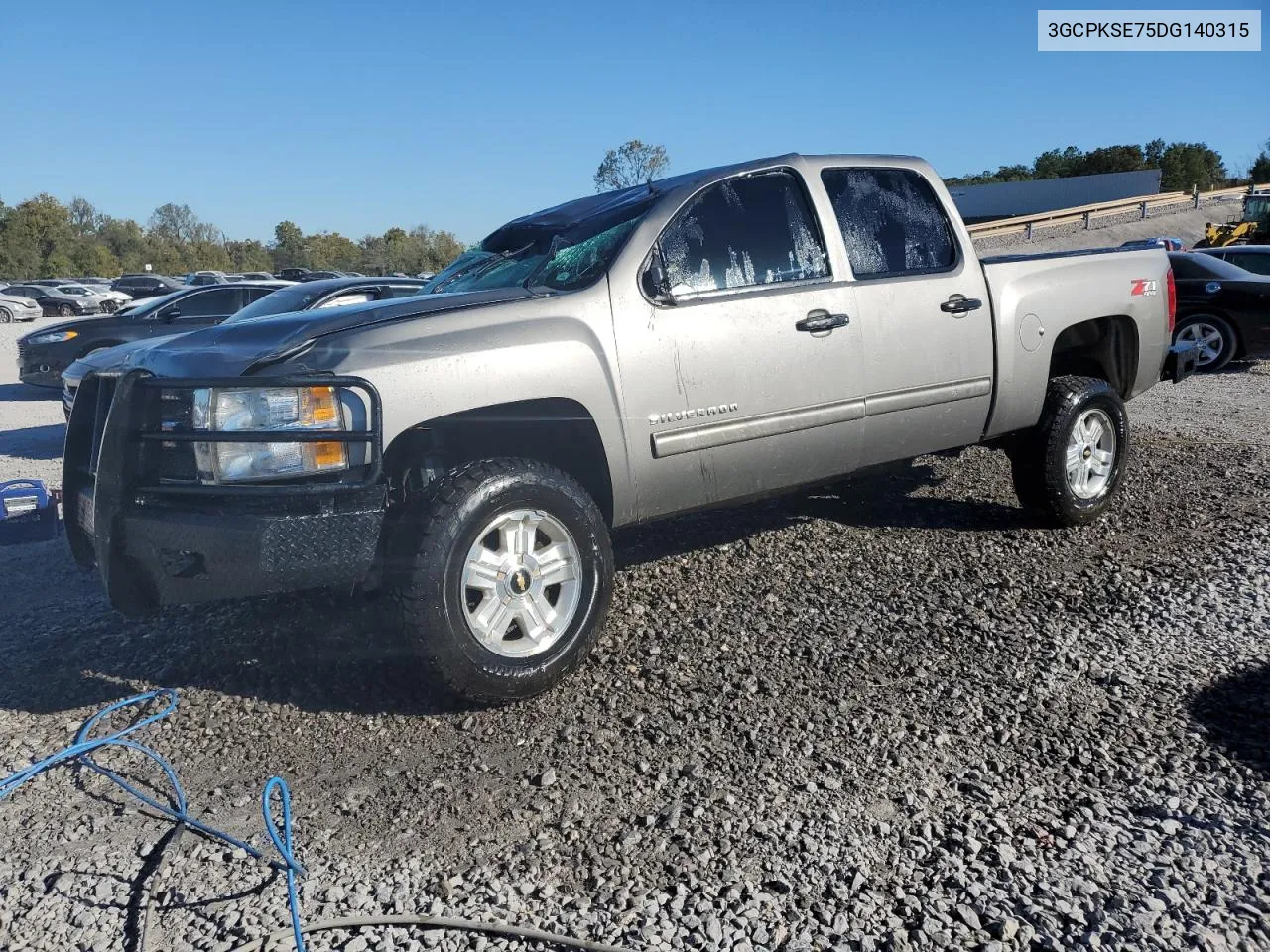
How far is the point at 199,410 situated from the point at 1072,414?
4216 millimetres

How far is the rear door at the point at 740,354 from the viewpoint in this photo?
4.00 m

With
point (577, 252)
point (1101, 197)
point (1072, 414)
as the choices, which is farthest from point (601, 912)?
point (1101, 197)

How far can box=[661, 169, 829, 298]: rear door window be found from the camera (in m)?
4.21

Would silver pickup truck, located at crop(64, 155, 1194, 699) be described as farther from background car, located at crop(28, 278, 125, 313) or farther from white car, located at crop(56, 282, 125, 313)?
background car, located at crop(28, 278, 125, 313)

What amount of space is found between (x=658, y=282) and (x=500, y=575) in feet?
4.34

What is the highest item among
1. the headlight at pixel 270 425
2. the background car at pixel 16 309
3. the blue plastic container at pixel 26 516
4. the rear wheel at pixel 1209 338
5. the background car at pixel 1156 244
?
A: the background car at pixel 16 309

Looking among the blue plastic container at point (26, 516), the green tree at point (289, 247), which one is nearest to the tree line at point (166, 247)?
the green tree at point (289, 247)

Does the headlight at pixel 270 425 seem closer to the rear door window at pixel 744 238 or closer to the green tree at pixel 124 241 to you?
the rear door window at pixel 744 238

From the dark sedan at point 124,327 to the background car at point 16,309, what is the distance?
27.8m

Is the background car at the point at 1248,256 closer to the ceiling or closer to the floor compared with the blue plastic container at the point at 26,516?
closer to the ceiling

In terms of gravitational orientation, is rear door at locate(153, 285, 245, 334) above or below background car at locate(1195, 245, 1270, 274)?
above

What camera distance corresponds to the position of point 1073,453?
218 inches

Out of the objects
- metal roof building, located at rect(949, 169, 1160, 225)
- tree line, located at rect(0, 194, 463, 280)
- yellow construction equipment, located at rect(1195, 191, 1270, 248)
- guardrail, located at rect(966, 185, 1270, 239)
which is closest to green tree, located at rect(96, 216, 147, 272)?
tree line, located at rect(0, 194, 463, 280)

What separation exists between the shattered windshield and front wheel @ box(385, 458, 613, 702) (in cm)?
90
